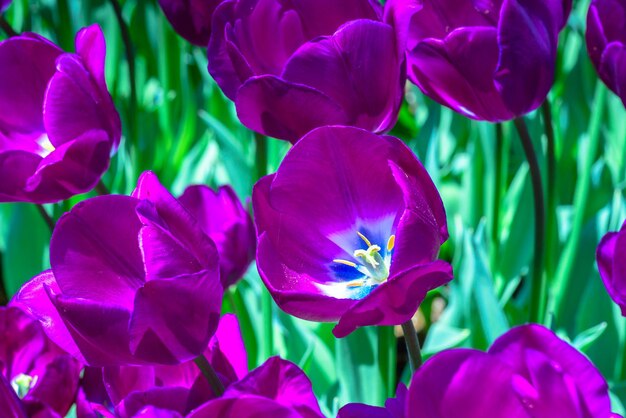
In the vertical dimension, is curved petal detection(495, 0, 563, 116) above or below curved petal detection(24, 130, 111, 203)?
above

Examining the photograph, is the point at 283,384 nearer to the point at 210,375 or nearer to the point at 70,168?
the point at 210,375

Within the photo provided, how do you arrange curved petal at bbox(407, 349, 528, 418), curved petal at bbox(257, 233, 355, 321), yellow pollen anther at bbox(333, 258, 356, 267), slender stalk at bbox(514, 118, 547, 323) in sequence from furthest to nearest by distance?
slender stalk at bbox(514, 118, 547, 323) → yellow pollen anther at bbox(333, 258, 356, 267) → curved petal at bbox(257, 233, 355, 321) → curved petal at bbox(407, 349, 528, 418)

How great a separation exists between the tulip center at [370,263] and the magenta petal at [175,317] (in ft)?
0.48

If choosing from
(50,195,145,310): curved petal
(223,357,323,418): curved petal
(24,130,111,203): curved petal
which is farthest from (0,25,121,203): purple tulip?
(223,357,323,418): curved petal

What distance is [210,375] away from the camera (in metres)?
0.50

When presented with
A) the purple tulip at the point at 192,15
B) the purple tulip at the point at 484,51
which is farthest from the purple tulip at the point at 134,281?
the purple tulip at the point at 192,15

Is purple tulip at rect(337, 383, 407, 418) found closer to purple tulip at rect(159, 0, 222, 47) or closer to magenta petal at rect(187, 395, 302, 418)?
magenta petal at rect(187, 395, 302, 418)

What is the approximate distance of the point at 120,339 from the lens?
49 centimetres

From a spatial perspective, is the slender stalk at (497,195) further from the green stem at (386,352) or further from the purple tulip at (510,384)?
the purple tulip at (510,384)

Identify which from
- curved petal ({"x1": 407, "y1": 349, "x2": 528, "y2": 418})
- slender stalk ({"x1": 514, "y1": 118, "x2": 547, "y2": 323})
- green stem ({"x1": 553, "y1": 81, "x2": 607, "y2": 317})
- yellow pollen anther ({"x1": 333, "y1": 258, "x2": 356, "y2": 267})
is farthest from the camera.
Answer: green stem ({"x1": 553, "y1": 81, "x2": 607, "y2": 317})

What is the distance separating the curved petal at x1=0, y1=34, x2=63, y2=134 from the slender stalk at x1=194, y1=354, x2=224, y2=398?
391mm

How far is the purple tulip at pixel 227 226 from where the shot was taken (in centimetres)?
85

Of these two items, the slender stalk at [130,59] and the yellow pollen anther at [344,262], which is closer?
the yellow pollen anther at [344,262]

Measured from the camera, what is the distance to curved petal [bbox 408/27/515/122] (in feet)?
2.22
